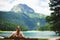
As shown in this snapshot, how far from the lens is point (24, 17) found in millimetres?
1749

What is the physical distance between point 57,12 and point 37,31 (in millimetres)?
340

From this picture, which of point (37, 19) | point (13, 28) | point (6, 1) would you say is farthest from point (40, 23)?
point (6, 1)

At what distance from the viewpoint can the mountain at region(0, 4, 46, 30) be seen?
1.74 metres

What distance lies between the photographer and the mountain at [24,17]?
1738 mm

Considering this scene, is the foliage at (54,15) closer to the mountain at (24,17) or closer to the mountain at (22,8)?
the mountain at (24,17)

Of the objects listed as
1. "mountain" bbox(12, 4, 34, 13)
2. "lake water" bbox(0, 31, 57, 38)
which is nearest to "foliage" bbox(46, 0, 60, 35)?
"lake water" bbox(0, 31, 57, 38)

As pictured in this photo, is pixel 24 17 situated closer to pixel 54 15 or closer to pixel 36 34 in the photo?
pixel 36 34

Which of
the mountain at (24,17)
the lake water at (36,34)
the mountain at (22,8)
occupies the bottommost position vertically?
the lake water at (36,34)

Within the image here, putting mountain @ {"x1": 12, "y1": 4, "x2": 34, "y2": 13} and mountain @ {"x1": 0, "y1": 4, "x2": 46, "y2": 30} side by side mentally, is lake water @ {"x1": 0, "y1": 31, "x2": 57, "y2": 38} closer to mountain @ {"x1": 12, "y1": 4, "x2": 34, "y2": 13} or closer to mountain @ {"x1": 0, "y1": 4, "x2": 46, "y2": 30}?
mountain @ {"x1": 0, "y1": 4, "x2": 46, "y2": 30}

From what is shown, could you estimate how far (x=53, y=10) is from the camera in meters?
1.75

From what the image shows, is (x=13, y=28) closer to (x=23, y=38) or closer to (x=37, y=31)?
(x=23, y=38)

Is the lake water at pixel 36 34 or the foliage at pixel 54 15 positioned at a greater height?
the foliage at pixel 54 15

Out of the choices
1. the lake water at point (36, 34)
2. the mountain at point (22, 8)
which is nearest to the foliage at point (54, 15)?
the lake water at point (36, 34)

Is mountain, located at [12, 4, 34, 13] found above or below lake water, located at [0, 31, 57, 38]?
above
